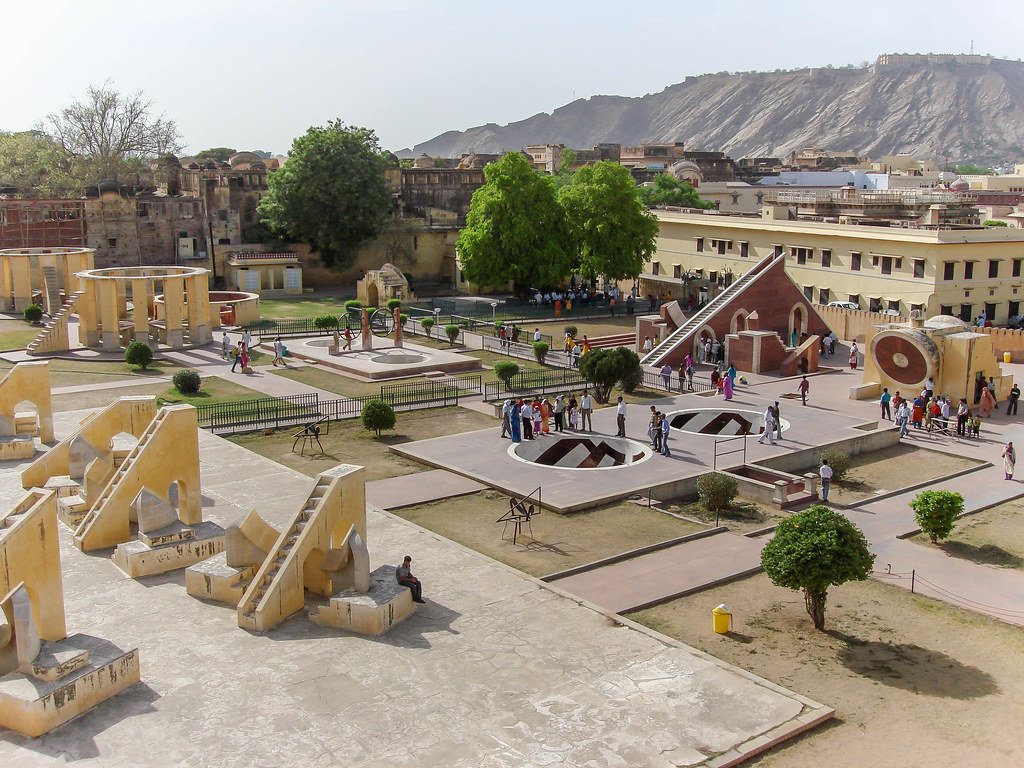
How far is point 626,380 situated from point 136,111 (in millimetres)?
57948

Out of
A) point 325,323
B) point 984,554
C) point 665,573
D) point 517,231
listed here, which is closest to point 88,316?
point 325,323

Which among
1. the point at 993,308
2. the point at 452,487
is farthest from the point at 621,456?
the point at 993,308

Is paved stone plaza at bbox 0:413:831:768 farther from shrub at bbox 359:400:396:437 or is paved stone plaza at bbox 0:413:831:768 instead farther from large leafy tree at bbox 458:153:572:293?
large leafy tree at bbox 458:153:572:293

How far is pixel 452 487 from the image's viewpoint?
81.7 ft

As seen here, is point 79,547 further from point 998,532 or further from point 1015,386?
point 1015,386

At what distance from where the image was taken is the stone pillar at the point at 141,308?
142 feet

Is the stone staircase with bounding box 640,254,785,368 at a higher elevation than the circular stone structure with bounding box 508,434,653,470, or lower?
higher

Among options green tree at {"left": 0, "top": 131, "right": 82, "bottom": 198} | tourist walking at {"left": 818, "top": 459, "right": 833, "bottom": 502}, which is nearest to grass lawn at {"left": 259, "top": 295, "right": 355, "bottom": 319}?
green tree at {"left": 0, "top": 131, "right": 82, "bottom": 198}

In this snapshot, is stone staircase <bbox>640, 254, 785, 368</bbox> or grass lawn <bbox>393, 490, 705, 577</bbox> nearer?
grass lawn <bbox>393, 490, 705, 577</bbox>

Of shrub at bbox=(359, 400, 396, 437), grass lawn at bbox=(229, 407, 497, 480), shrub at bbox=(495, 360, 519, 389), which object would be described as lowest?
grass lawn at bbox=(229, 407, 497, 480)

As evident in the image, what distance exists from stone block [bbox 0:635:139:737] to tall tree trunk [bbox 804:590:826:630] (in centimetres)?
1056

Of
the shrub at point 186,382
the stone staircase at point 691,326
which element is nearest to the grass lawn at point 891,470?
the stone staircase at point 691,326

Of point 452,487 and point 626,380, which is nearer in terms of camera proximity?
point 452,487

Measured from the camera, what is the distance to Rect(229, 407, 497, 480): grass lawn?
2684 cm
